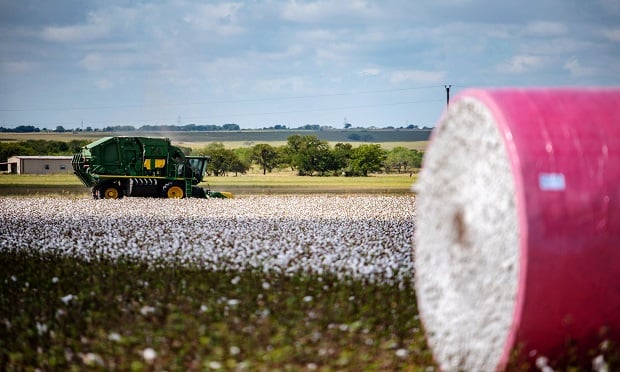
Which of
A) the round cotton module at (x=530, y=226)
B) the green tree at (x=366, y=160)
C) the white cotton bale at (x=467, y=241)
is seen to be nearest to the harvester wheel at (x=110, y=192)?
the white cotton bale at (x=467, y=241)

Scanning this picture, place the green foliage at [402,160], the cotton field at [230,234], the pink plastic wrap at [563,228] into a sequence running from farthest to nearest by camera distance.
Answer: the green foliage at [402,160], the cotton field at [230,234], the pink plastic wrap at [563,228]

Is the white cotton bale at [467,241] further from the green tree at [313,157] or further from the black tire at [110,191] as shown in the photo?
the green tree at [313,157]

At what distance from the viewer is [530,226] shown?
5973 mm

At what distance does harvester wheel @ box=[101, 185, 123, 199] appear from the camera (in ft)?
108

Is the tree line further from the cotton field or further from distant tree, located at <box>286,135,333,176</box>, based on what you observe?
the cotton field

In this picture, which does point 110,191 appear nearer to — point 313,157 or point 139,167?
point 139,167

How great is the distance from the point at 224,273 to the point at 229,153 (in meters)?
58.9

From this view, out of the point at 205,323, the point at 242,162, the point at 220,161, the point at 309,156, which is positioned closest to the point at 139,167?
the point at 205,323

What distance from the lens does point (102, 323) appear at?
895 centimetres

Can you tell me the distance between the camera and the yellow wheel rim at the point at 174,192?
1292 inches

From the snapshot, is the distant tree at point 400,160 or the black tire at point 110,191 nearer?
the black tire at point 110,191

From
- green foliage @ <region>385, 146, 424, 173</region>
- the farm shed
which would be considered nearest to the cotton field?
the farm shed

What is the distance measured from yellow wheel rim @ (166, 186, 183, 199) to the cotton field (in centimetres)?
310

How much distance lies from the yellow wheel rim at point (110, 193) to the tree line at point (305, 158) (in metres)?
33.0
